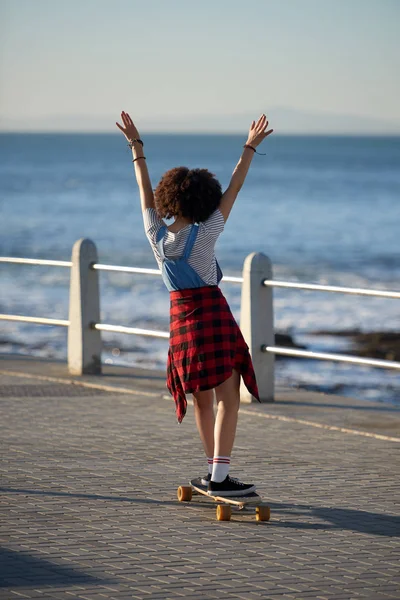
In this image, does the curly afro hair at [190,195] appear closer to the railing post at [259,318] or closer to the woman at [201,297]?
the woman at [201,297]

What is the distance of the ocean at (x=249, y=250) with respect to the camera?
23766 millimetres

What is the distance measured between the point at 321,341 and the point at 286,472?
1766cm

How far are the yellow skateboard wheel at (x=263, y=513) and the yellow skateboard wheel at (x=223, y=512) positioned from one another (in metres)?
0.15

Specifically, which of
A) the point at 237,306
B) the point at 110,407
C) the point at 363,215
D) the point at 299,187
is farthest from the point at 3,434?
the point at 299,187

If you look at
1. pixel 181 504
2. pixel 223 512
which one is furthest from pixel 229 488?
pixel 181 504

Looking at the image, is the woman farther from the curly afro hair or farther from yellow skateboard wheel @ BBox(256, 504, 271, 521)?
yellow skateboard wheel @ BBox(256, 504, 271, 521)

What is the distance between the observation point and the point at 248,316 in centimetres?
1080

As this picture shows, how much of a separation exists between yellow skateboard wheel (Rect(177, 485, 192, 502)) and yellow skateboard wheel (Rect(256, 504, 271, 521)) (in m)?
0.55

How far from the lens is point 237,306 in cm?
2866

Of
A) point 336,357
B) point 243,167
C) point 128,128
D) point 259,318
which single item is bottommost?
point 336,357

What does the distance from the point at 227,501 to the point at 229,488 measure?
0.08m

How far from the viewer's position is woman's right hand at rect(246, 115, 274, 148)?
7062 mm

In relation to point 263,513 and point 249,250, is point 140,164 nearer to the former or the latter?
point 263,513

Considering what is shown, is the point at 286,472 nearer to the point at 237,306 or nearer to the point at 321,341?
the point at 321,341
